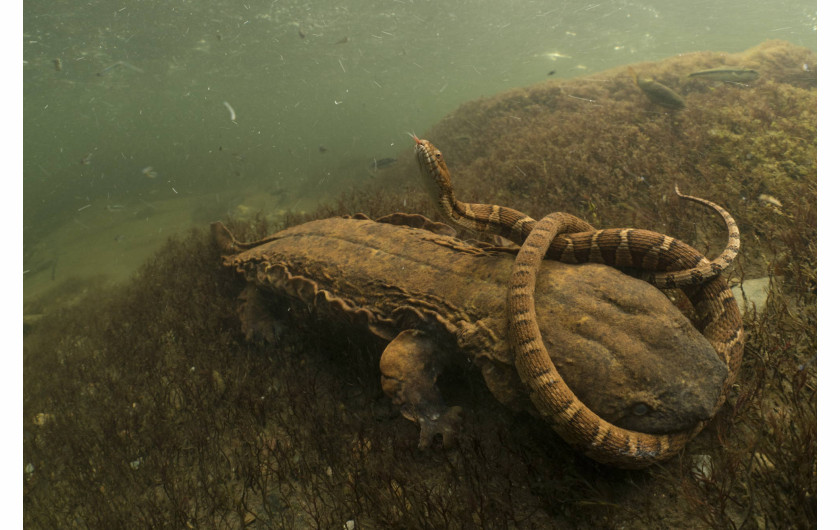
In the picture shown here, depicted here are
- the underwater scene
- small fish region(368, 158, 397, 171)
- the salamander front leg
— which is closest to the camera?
the underwater scene

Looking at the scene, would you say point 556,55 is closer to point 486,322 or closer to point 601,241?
point 601,241

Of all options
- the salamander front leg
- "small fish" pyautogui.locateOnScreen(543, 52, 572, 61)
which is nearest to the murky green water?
"small fish" pyautogui.locateOnScreen(543, 52, 572, 61)

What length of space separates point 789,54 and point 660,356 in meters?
15.0

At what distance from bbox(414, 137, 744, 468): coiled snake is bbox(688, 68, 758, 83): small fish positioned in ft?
30.2

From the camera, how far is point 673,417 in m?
2.25

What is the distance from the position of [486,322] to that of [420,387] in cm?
78

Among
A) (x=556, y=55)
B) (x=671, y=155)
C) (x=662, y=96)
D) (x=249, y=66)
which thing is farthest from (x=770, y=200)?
(x=556, y=55)

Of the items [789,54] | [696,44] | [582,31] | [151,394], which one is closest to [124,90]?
[582,31]

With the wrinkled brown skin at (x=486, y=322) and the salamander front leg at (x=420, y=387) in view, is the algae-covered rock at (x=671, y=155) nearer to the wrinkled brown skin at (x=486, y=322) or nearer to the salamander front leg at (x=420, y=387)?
the wrinkled brown skin at (x=486, y=322)

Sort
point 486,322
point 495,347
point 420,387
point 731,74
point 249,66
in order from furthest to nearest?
1. point 249,66
2. point 731,74
3. point 420,387
4. point 486,322
5. point 495,347

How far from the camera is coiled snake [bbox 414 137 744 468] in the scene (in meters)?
2.22

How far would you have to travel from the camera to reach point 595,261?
317 centimetres

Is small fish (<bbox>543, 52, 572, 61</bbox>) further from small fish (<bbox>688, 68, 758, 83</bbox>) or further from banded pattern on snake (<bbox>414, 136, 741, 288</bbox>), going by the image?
banded pattern on snake (<bbox>414, 136, 741, 288</bbox>)

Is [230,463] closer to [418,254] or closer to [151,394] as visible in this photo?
[151,394]
